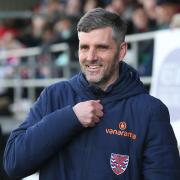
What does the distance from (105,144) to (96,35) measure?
1.60ft

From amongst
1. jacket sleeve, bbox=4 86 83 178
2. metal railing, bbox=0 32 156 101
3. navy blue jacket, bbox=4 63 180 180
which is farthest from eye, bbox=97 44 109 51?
metal railing, bbox=0 32 156 101

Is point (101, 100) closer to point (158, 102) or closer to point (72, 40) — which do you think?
point (158, 102)

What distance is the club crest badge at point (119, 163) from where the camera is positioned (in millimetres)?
2971

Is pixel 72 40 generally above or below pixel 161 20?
below

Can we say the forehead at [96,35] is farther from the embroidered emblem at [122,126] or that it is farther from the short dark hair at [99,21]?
the embroidered emblem at [122,126]

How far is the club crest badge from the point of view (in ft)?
9.75

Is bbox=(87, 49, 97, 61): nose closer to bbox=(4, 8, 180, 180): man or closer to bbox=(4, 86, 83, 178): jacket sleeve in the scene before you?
bbox=(4, 8, 180, 180): man

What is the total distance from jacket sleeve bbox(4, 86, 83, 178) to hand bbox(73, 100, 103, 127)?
0.9 inches

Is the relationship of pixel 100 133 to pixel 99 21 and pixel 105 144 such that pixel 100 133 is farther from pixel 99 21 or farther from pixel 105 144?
pixel 99 21

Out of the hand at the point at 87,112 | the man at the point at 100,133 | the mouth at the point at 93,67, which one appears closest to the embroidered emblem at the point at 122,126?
the man at the point at 100,133

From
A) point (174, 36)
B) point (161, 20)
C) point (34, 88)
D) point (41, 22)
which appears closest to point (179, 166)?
point (174, 36)

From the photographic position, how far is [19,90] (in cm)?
1154

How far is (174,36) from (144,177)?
2056 millimetres

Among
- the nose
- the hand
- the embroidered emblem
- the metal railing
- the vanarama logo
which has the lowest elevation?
the metal railing
